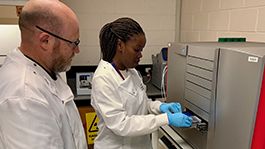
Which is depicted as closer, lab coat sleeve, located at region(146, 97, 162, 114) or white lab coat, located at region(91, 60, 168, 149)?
white lab coat, located at region(91, 60, 168, 149)

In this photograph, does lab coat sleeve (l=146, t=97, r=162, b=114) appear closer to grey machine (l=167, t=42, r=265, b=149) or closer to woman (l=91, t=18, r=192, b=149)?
woman (l=91, t=18, r=192, b=149)

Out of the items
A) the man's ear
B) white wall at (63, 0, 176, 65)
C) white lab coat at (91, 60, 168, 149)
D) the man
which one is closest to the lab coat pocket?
white lab coat at (91, 60, 168, 149)

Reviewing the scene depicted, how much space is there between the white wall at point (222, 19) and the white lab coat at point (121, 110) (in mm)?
780

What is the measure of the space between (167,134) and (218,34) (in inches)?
36.6

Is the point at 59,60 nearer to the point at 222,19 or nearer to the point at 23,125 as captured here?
the point at 23,125

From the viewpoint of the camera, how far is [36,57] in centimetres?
84

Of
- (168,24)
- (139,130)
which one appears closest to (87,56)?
(168,24)

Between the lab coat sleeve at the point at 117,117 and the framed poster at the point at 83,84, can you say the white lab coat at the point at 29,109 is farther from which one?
the framed poster at the point at 83,84

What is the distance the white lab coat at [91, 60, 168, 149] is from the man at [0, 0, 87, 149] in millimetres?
228

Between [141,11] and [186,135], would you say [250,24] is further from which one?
[141,11]

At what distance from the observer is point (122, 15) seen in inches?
98.0

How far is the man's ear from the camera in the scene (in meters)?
0.79

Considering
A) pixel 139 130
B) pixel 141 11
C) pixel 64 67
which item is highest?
pixel 141 11

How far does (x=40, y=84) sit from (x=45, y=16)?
223 millimetres
